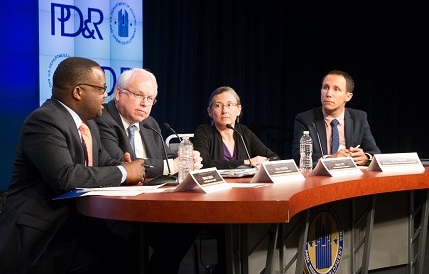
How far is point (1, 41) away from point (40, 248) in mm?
3184

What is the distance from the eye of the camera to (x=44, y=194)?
82.4 inches

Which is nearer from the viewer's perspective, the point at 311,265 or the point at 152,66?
the point at 311,265

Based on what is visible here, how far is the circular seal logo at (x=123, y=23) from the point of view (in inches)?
203

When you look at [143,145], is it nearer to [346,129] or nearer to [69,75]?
[69,75]

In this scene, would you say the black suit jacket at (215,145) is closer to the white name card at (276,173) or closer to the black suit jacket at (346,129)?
the black suit jacket at (346,129)

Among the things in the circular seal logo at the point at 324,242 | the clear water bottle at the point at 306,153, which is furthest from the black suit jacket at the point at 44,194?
the clear water bottle at the point at 306,153

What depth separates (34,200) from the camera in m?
2.07

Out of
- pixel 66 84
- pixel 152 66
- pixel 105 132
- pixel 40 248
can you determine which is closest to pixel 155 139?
pixel 105 132

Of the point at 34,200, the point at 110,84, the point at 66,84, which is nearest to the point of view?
the point at 34,200

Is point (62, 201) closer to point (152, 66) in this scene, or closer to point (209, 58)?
point (152, 66)

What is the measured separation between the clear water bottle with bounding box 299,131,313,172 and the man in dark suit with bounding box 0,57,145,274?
1015 mm

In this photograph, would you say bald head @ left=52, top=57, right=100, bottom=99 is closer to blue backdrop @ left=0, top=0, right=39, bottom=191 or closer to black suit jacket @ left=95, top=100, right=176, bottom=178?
black suit jacket @ left=95, top=100, right=176, bottom=178

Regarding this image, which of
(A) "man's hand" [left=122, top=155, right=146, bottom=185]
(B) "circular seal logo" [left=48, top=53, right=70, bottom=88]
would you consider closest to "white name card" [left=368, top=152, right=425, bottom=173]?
(A) "man's hand" [left=122, top=155, right=146, bottom=185]

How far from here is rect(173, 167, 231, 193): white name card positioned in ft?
6.29
